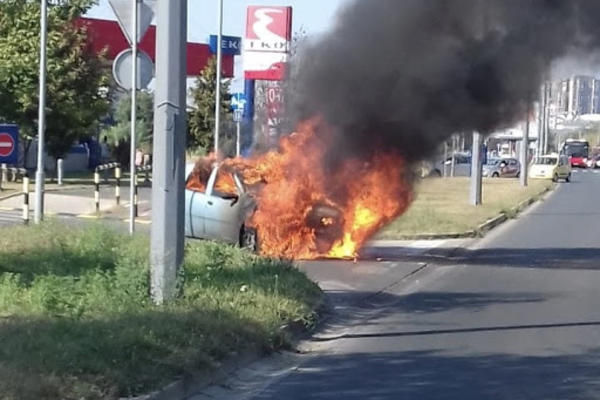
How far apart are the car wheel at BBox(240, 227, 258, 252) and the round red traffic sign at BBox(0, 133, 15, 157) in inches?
164

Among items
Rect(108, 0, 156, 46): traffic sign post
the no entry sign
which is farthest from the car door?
Rect(108, 0, 156, 46): traffic sign post

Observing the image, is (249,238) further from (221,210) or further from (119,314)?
(119,314)

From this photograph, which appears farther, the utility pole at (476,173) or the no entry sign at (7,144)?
the utility pole at (476,173)

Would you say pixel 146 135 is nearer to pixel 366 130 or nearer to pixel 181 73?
pixel 366 130

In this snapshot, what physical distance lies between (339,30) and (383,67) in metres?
0.90

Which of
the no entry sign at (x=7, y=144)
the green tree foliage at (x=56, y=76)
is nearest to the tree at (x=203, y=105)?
the green tree foliage at (x=56, y=76)

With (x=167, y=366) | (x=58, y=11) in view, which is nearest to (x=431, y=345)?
(x=167, y=366)

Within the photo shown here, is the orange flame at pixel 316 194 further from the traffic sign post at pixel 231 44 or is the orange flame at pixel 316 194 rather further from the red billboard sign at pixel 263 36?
the traffic sign post at pixel 231 44

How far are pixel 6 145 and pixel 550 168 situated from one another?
199 feet

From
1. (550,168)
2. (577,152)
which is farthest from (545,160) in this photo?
(577,152)

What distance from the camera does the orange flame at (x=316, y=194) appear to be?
18812mm

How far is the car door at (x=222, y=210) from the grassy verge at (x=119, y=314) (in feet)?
10.6

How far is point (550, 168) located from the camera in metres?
73.9

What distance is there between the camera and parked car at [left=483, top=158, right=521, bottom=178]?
253ft
